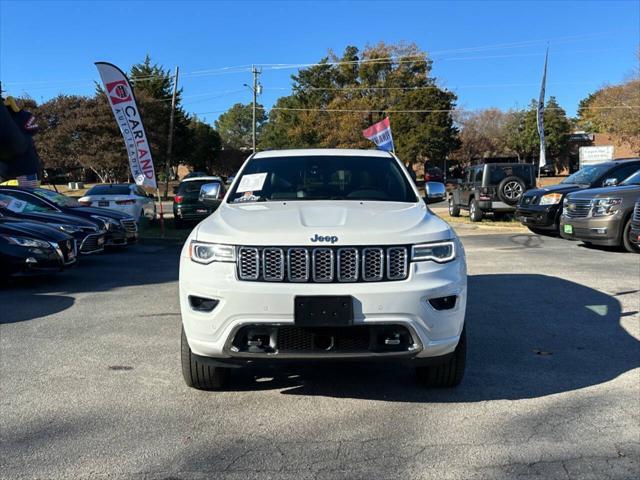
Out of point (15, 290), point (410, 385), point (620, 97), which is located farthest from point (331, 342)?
point (620, 97)

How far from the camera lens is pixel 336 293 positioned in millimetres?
3594

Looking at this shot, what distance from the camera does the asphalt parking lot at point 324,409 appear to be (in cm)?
324

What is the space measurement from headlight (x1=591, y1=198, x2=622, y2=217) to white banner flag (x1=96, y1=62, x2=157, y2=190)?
10370 millimetres

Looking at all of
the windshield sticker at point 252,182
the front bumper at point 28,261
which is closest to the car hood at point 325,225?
the windshield sticker at point 252,182

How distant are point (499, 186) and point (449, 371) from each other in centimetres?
1451

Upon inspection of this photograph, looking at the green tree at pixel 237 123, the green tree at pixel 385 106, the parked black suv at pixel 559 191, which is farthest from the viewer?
the green tree at pixel 237 123

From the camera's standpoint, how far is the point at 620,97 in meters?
41.9

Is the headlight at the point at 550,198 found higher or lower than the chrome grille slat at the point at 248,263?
lower

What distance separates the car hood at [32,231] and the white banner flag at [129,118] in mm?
5730

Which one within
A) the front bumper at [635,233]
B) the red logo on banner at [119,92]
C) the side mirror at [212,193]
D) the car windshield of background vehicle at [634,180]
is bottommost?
the front bumper at [635,233]

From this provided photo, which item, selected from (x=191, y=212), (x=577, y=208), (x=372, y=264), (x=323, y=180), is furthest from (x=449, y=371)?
(x=191, y=212)

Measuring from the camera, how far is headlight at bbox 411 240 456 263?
375 centimetres

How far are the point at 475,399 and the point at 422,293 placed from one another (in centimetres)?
108

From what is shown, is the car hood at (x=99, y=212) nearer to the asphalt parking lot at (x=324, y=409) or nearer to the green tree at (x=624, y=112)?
the asphalt parking lot at (x=324, y=409)
